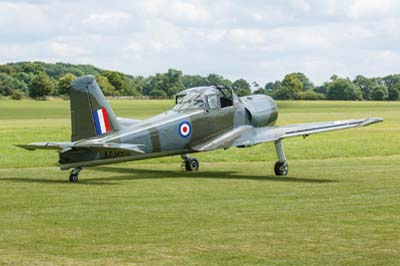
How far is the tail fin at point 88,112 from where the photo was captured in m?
18.7

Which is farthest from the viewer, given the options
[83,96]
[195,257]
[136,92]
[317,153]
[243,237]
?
[136,92]

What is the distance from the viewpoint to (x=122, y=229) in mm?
12070

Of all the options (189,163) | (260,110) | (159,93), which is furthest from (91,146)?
(159,93)

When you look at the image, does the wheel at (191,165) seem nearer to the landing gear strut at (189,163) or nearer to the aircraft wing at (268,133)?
the landing gear strut at (189,163)

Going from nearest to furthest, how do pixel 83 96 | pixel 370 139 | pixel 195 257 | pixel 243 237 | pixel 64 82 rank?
1. pixel 195 257
2. pixel 243 237
3. pixel 83 96
4. pixel 370 139
5. pixel 64 82

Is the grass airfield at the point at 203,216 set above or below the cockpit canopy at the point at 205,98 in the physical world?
below

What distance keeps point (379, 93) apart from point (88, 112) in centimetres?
16400

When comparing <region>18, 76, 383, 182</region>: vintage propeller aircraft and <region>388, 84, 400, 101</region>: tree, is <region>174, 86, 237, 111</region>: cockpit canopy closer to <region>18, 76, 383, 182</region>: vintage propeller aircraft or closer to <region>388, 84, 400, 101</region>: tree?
<region>18, 76, 383, 182</region>: vintage propeller aircraft

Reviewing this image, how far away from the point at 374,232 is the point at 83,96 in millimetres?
9044

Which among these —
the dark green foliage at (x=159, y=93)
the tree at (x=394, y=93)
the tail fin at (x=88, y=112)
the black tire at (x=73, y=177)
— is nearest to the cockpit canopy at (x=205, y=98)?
the tail fin at (x=88, y=112)

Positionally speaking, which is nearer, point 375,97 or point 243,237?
point 243,237

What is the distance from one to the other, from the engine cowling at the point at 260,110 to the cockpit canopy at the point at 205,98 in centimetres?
74

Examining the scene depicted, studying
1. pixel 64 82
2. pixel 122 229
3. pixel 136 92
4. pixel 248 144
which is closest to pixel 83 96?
pixel 248 144

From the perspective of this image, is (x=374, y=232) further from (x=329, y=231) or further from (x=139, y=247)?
(x=139, y=247)
